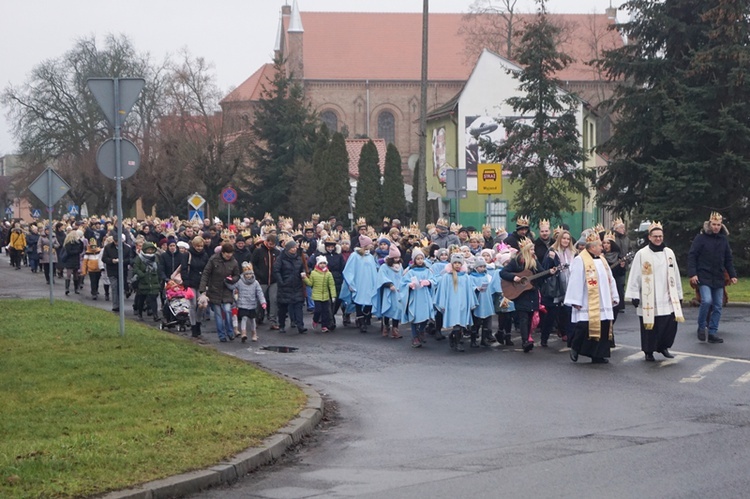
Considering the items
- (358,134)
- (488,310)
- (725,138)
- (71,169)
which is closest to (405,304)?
(488,310)

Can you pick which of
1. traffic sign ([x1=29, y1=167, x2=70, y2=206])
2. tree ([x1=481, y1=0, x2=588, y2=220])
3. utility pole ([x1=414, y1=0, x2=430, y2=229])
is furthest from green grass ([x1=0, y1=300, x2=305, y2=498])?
tree ([x1=481, y1=0, x2=588, y2=220])

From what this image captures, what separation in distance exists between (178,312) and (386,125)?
76.1 metres

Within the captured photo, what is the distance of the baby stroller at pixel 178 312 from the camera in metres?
21.2

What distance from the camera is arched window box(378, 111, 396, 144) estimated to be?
96.2m

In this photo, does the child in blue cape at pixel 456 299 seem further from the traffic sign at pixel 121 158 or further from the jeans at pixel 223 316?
the traffic sign at pixel 121 158

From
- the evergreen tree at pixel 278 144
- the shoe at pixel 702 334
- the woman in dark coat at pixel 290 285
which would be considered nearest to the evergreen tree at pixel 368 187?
the evergreen tree at pixel 278 144

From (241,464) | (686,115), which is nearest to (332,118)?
(686,115)

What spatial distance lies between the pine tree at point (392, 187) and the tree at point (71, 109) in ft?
52.6

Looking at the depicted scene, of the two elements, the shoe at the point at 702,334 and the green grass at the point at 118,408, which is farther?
the shoe at the point at 702,334

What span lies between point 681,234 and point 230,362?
20382 mm

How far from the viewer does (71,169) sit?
2815 inches

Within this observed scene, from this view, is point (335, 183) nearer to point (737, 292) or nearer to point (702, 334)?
point (737, 292)

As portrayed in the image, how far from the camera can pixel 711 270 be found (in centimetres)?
1812

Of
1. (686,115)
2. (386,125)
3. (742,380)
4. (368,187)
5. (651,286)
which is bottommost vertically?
(742,380)
